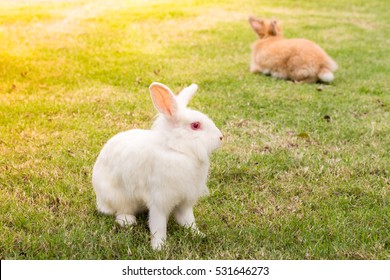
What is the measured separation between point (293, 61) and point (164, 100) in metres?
4.62

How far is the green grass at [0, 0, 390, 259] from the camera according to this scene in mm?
2990

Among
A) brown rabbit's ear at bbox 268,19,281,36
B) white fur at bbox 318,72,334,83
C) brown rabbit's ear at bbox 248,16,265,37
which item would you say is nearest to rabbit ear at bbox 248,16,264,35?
brown rabbit's ear at bbox 248,16,265,37

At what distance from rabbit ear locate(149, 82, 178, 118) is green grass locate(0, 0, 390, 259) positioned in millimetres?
732

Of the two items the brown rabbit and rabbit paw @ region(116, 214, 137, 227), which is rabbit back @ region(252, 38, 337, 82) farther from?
rabbit paw @ region(116, 214, 137, 227)

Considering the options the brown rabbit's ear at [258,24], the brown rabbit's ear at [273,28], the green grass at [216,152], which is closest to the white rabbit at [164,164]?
the green grass at [216,152]

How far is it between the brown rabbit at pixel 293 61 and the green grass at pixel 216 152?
0.28 meters

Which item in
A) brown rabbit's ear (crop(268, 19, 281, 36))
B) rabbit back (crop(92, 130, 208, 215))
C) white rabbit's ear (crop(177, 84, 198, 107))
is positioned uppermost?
white rabbit's ear (crop(177, 84, 198, 107))

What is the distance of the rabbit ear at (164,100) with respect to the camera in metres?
2.74

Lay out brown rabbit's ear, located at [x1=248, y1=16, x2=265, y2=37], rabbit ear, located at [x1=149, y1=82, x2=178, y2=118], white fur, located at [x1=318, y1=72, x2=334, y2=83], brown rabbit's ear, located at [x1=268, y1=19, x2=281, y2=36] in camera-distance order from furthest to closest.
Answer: brown rabbit's ear, located at [x1=248, y1=16, x2=265, y2=37]
brown rabbit's ear, located at [x1=268, y1=19, x2=281, y2=36]
white fur, located at [x1=318, y1=72, x2=334, y2=83]
rabbit ear, located at [x1=149, y1=82, x2=178, y2=118]

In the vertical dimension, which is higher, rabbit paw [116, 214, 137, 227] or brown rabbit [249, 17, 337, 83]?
rabbit paw [116, 214, 137, 227]

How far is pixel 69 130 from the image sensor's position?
4.82 meters

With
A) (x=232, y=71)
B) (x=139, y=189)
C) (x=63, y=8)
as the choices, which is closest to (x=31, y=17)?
(x=63, y=8)

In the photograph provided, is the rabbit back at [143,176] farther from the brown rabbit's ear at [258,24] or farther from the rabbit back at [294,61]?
the brown rabbit's ear at [258,24]

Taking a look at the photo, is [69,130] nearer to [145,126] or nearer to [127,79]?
[145,126]
